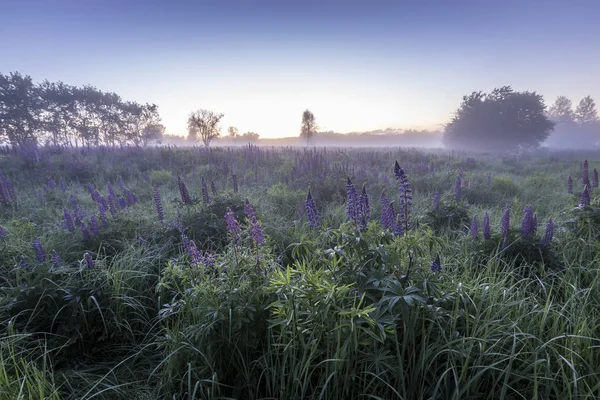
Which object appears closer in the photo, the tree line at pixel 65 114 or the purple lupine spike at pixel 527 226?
the purple lupine spike at pixel 527 226

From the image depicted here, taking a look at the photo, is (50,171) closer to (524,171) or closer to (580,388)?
(580,388)

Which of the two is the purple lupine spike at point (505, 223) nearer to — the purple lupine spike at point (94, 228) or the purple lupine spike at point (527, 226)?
the purple lupine spike at point (527, 226)

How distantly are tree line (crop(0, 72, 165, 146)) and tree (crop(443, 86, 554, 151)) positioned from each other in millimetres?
49991

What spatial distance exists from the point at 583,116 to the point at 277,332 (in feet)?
424

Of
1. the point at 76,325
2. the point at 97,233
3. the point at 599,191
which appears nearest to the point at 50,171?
the point at 97,233

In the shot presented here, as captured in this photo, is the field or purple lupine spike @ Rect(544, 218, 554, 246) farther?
purple lupine spike @ Rect(544, 218, 554, 246)

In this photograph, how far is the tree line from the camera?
95.5ft

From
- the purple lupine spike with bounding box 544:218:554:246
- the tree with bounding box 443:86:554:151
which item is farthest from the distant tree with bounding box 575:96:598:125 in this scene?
the purple lupine spike with bounding box 544:218:554:246

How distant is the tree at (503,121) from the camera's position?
3859cm

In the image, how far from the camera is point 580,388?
1.65m

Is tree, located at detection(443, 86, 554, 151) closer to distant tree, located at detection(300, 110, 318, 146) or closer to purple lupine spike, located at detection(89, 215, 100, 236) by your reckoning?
distant tree, located at detection(300, 110, 318, 146)

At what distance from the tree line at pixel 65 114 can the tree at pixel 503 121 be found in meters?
50.0

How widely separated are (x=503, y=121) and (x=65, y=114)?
2542 inches

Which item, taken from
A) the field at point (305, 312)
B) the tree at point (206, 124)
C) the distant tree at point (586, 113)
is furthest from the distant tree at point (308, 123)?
the distant tree at point (586, 113)
